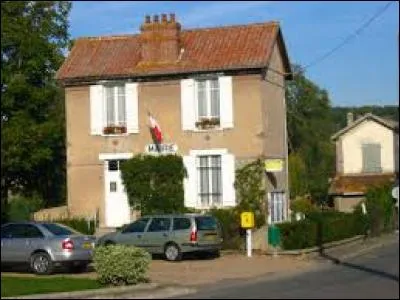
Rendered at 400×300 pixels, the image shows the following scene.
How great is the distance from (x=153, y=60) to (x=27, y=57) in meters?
9.33

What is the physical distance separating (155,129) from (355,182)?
34.0 m

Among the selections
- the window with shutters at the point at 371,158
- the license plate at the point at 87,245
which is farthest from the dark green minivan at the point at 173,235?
the window with shutters at the point at 371,158

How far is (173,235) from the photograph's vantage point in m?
29.6

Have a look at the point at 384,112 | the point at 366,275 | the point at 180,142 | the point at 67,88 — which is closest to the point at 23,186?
the point at 67,88

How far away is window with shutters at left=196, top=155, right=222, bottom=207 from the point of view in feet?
116

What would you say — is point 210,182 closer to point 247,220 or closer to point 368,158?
point 247,220

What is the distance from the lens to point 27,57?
2834cm

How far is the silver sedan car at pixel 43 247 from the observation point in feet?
80.6

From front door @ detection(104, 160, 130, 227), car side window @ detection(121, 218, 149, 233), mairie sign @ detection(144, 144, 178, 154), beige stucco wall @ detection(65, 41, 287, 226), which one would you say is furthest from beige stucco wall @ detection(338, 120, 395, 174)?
car side window @ detection(121, 218, 149, 233)

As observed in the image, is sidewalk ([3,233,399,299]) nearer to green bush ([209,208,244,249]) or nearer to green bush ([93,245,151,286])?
green bush ([93,245,151,286])

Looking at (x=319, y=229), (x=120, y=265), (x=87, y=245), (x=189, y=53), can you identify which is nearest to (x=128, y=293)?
(x=120, y=265)

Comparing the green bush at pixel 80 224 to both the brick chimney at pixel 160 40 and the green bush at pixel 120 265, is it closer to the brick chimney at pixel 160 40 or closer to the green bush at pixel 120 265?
the brick chimney at pixel 160 40

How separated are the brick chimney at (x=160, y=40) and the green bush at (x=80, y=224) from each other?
7231 millimetres

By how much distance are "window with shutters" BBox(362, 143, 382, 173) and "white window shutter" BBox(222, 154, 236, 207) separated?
3450 centimetres
